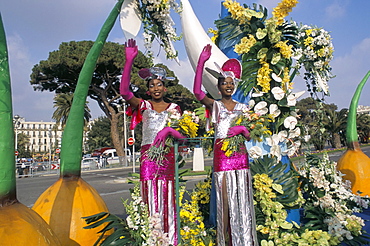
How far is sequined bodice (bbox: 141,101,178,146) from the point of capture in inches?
116

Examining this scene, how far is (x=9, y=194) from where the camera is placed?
2.00 metres

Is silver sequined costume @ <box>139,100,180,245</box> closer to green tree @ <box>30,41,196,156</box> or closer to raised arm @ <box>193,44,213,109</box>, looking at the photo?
raised arm @ <box>193,44,213,109</box>

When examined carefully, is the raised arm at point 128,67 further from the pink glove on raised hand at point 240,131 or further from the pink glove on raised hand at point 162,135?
the pink glove on raised hand at point 240,131

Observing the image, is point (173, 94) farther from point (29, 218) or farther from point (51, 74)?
point (29, 218)

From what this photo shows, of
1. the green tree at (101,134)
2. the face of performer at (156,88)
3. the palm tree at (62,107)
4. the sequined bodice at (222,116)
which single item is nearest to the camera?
the sequined bodice at (222,116)

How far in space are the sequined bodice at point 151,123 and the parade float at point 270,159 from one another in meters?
0.56

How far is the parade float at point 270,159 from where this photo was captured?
315cm

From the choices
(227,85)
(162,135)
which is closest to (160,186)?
(162,135)

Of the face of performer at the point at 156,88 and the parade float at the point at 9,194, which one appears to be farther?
the face of performer at the point at 156,88

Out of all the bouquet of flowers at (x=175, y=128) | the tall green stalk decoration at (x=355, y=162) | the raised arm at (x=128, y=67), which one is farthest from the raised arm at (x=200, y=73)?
the tall green stalk decoration at (x=355, y=162)

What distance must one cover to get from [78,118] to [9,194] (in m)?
1.27

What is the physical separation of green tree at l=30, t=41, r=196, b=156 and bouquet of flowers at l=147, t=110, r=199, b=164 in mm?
17476

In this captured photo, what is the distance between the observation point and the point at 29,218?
6.61ft

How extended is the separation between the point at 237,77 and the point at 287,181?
5.02 ft
